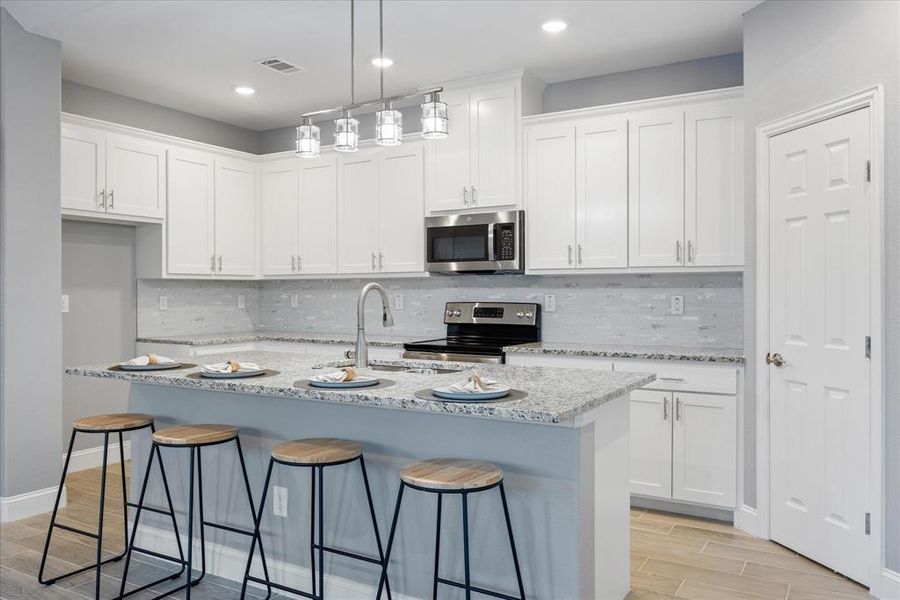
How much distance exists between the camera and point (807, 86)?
3.11 m

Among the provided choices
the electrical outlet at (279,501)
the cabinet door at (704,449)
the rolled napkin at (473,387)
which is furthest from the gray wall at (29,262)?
the cabinet door at (704,449)

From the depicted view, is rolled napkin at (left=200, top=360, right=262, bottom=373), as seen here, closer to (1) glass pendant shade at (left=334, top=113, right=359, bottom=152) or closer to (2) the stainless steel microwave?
(1) glass pendant shade at (left=334, top=113, right=359, bottom=152)

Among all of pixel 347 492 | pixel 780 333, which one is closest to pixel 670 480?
pixel 780 333

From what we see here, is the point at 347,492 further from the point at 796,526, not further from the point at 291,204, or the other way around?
the point at 291,204

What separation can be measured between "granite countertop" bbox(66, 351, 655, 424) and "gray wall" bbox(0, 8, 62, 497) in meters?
1.03

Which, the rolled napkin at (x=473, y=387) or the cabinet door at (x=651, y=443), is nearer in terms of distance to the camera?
the rolled napkin at (x=473, y=387)

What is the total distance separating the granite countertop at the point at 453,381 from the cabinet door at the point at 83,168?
1.77 m

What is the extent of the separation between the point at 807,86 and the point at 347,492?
277cm

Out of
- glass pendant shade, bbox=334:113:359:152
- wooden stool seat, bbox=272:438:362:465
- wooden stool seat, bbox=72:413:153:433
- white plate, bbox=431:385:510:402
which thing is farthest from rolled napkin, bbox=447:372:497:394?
wooden stool seat, bbox=72:413:153:433

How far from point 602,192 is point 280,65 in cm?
222

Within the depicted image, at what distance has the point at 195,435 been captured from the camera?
2607 mm

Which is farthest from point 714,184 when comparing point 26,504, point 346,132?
point 26,504

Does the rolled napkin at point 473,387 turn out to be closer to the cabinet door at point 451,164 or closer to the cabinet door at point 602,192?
the cabinet door at point 602,192

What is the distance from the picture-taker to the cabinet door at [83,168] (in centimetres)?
418
